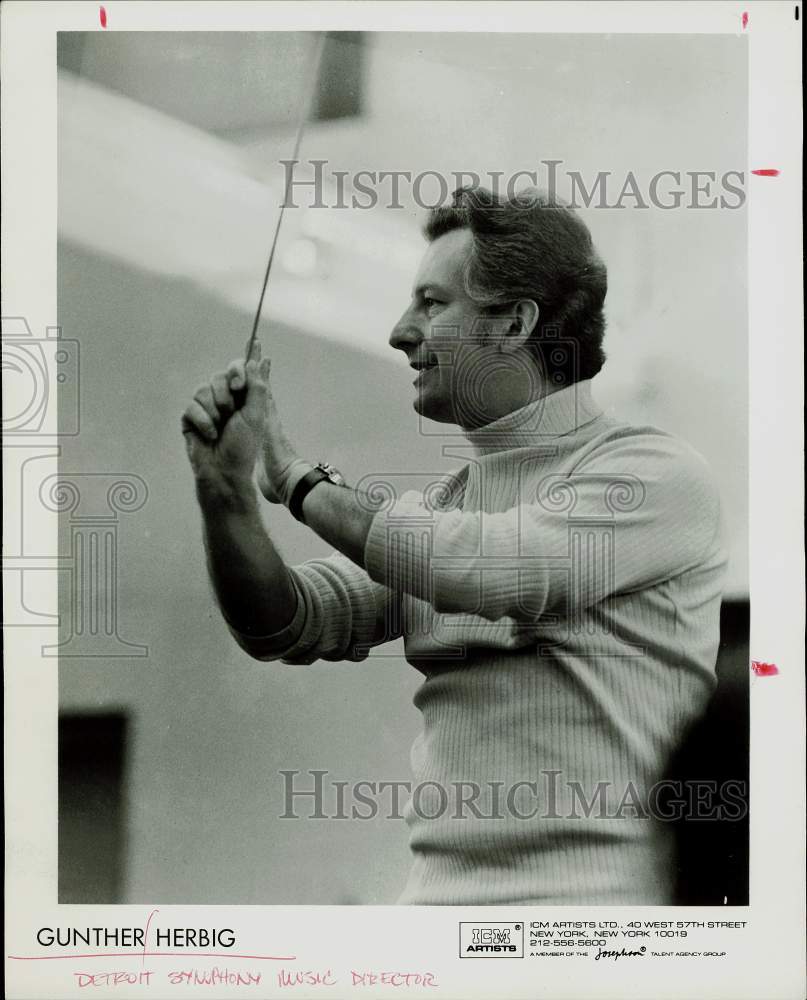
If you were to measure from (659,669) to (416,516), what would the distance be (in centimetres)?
41

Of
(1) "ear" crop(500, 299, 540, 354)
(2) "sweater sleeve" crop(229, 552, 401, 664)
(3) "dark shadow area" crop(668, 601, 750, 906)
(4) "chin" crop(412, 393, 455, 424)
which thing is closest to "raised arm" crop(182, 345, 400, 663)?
(2) "sweater sleeve" crop(229, 552, 401, 664)

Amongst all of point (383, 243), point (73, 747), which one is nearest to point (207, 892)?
point (73, 747)

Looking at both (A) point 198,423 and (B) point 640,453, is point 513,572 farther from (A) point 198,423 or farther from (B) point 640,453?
(A) point 198,423

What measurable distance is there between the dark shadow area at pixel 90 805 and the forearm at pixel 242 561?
0.24m

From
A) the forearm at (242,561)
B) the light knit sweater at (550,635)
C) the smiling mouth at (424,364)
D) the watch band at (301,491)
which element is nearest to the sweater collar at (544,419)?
the light knit sweater at (550,635)

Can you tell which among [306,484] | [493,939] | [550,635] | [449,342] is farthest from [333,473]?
[493,939]

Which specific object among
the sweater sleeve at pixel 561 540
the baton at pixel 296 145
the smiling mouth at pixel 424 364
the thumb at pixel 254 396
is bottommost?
the sweater sleeve at pixel 561 540

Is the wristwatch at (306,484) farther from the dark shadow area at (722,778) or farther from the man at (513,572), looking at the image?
the dark shadow area at (722,778)

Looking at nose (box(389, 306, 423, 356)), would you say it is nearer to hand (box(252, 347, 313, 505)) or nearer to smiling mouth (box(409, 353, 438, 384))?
smiling mouth (box(409, 353, 438, 384))

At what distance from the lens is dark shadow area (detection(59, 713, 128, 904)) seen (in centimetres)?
145

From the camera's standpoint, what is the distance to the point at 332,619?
4.72 feet

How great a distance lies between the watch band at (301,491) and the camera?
1.42 meters

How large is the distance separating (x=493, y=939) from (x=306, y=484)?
2.30 ft

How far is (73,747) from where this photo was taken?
145 cm
